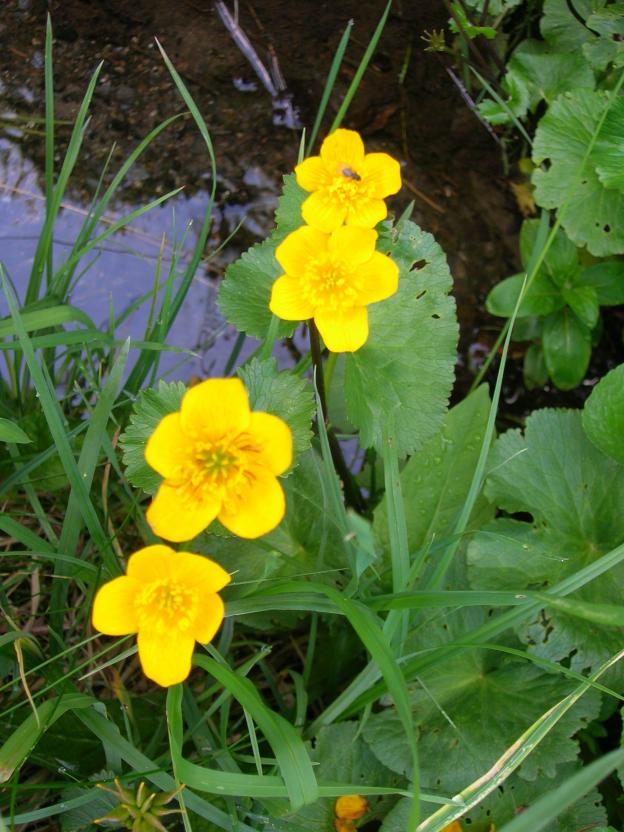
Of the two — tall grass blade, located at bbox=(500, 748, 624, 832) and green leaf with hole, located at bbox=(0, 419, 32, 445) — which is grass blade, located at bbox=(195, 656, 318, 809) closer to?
tall grass blade, located at bbox=(500, 748, 624, 832)

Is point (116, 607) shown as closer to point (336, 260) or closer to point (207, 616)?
point (207, 616)

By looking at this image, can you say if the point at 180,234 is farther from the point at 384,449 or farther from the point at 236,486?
the point at 236,486

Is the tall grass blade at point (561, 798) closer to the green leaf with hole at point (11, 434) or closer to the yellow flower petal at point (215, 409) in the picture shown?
the yellow flower petal at point (215, 409)

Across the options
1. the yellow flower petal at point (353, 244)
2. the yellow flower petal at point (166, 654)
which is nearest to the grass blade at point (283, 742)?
the yellow flower petal at point (166, 654)

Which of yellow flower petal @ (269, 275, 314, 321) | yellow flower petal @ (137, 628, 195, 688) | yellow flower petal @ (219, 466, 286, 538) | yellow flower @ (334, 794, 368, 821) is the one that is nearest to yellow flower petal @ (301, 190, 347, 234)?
yellow flower petal @ (269, 275, 314, 321)

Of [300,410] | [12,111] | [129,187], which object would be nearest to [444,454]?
[300,410]
